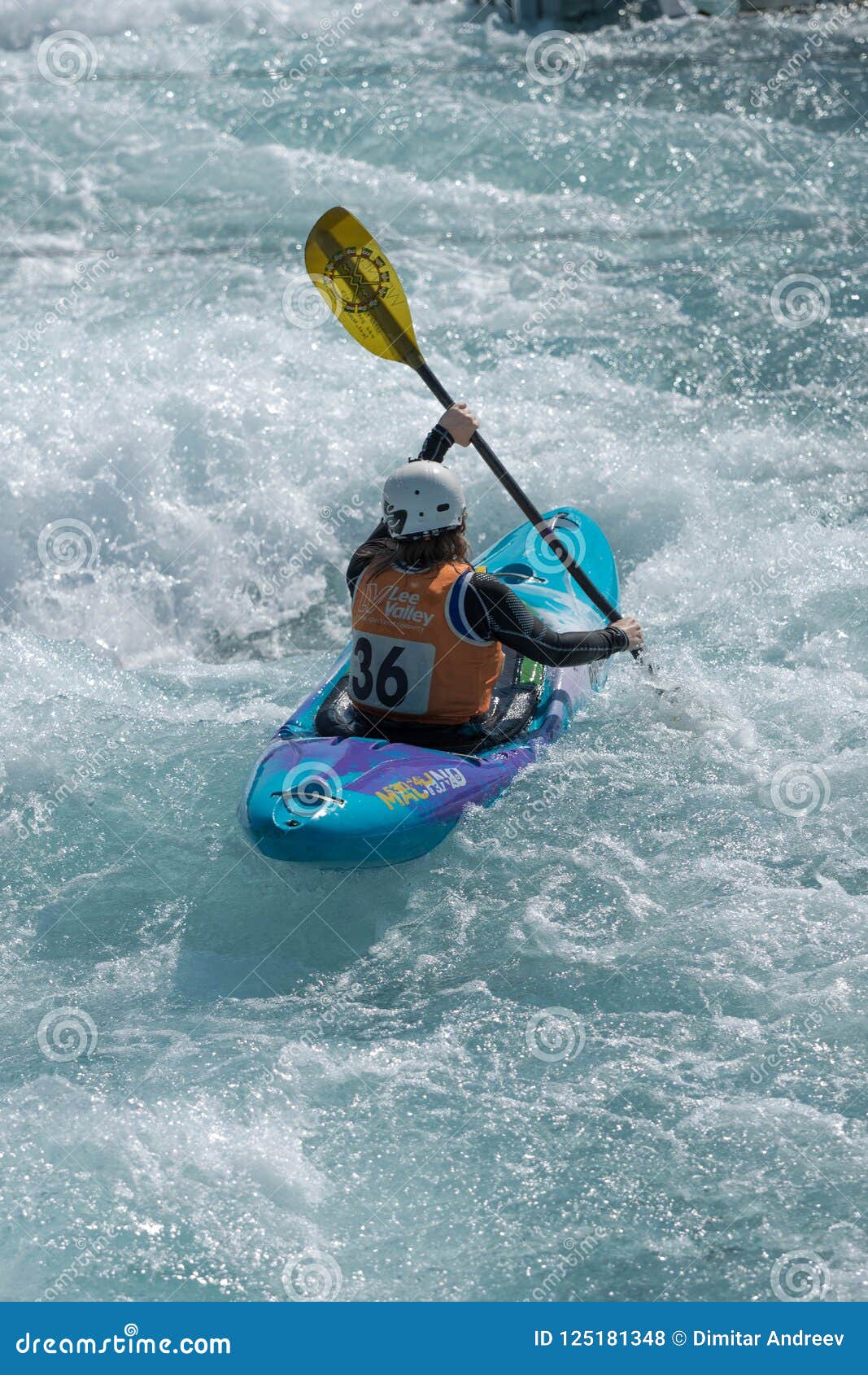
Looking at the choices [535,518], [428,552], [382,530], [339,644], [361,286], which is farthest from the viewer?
[339,644]

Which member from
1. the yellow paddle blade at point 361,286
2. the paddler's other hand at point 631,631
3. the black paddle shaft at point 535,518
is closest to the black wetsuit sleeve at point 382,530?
the black paddle shaft at point 535,518

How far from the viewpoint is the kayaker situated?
4660mm

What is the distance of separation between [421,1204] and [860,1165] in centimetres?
127

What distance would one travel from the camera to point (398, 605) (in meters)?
4.76

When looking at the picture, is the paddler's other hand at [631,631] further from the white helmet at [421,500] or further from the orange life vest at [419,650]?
the white helmet at [421,500]

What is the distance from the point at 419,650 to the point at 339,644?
2.42 meters

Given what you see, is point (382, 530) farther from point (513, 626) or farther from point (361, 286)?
point (361, 286)

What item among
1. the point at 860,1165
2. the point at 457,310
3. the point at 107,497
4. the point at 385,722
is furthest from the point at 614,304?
the point at 860,1165

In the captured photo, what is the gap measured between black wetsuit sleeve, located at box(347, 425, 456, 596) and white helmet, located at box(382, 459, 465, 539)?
28 cm

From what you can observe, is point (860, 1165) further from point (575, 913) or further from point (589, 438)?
point (589, 438)

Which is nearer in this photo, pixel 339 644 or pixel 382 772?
pixel 382 772

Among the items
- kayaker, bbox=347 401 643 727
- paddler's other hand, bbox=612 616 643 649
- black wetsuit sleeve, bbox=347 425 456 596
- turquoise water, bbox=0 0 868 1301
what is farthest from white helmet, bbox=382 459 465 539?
turquoise water, bbox=0 0 868 1301

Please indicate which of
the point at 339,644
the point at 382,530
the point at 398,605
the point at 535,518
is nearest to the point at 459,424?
the point at 382,530

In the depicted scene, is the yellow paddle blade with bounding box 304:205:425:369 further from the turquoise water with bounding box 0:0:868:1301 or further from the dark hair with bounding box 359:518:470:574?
the turquoise water with bounding box 0:0:868:1301
